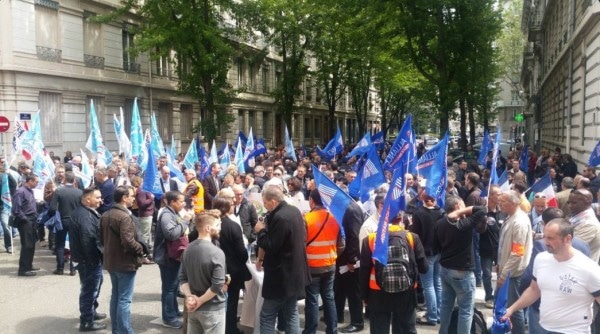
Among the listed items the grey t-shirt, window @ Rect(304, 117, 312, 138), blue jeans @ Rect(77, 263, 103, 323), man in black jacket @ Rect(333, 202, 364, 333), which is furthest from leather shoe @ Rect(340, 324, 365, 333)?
window @ Rect(304, 117, 312, 138)

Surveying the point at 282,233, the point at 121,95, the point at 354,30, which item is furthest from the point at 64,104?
the point at 282,233

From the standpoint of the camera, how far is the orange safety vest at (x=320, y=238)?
642 cm

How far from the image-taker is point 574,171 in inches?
604

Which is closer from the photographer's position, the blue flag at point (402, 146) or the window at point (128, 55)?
the blue flag at point (402, 146)

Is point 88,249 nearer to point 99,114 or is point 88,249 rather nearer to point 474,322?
point 474,322

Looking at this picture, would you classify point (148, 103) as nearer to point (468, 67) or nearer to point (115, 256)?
point (468, 67)

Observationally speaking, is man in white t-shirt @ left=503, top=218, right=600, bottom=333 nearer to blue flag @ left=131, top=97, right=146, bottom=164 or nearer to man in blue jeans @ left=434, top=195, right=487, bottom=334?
man in blue jeans @ left=434, top=195, right=487, bottom=334

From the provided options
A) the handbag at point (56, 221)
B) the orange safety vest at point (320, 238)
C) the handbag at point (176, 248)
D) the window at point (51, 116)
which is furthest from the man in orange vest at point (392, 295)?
the window at point (51, 116)

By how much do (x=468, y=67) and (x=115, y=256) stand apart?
21822mm

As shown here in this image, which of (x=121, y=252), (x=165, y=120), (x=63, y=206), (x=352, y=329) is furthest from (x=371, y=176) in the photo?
(x=165, y=120)

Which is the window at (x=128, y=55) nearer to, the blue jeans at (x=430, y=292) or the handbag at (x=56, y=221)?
the handbag at (x=56, y=221)

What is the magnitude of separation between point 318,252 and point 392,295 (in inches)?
49.5

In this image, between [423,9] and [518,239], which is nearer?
[518,239]

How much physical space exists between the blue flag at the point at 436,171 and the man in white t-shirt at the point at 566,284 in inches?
126
